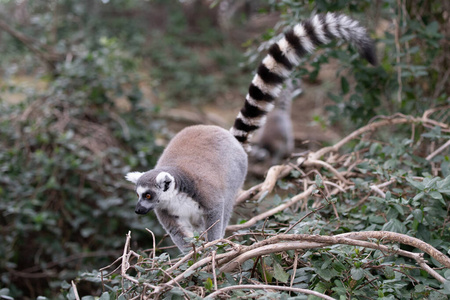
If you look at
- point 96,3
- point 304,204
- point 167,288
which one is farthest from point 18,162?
point 96,3

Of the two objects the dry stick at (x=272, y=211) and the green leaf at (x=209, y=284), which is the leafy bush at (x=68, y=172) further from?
the green leaf at (x=209, y=284)

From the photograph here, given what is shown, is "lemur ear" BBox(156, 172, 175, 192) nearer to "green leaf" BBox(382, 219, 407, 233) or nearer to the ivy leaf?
"green leaf" BBox(382, 219, 407, 233)

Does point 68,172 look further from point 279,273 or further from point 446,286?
point 446,286

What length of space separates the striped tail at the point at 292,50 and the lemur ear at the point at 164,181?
47.6 inches

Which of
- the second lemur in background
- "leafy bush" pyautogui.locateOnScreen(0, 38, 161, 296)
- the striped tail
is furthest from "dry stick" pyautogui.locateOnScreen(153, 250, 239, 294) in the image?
the second lemur in background

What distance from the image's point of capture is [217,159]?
3.49 metres

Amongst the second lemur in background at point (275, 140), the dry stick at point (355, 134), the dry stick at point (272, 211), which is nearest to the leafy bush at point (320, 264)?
the dry stick at point (272, 211)

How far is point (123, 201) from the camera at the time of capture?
18.5 ft

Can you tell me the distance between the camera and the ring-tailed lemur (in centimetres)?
310

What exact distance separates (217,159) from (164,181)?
663mm

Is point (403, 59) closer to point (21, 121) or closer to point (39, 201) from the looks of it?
point (39, 201)

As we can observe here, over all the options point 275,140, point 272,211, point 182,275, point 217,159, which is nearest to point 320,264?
point 182,275

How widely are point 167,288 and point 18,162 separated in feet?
14.0

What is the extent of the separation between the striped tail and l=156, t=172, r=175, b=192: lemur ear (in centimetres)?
121
